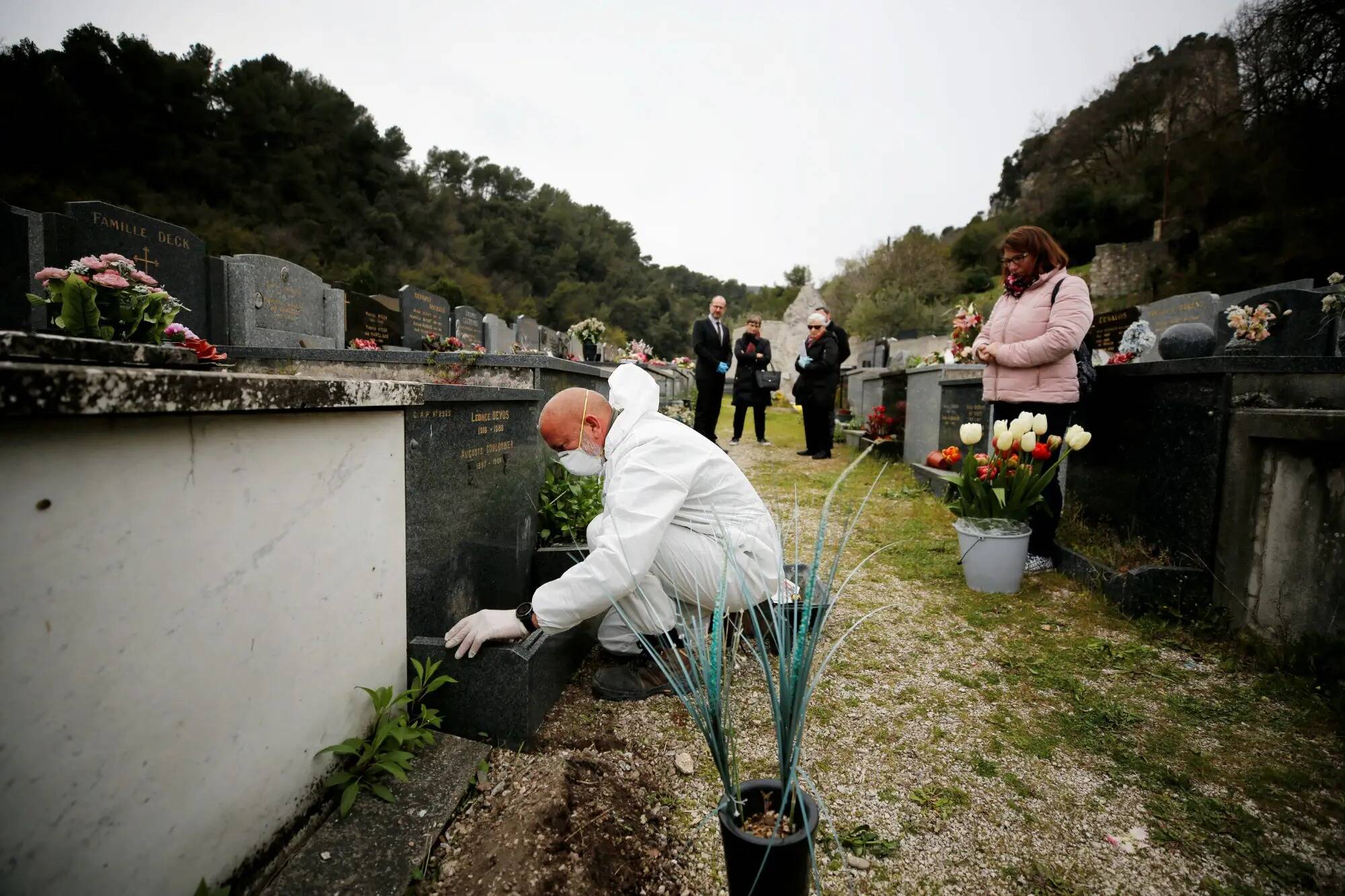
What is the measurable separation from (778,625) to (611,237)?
6043 cm

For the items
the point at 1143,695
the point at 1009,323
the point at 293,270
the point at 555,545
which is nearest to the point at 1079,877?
the point at 1143,695

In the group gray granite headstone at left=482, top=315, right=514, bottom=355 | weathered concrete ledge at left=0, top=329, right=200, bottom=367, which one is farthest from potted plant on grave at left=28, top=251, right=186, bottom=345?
gray granite headstone at left=482, top=315, right=514, bottom=355

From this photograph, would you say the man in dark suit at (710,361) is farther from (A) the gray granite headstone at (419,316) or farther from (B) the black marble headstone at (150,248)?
(B) the black marble headstone at (150,248)

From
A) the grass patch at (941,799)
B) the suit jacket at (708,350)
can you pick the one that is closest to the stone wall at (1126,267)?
the suit jacket at (708,350)

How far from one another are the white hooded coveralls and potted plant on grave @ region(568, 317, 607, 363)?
23.9 feet

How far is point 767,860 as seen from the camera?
1.09 m

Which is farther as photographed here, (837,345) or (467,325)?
(467,325)

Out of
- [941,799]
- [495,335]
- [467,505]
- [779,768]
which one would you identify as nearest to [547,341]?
[495,335]

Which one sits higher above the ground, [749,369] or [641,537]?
[749,369]

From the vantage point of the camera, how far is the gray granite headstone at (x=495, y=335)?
10883 millimetres

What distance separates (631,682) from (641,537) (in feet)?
2.88

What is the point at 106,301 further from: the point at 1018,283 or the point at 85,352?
the point at 1018,283

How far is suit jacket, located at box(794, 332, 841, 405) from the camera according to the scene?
8.32m

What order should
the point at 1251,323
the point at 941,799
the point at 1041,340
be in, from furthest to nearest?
1. the point at 1251,323
2. the point at 1041,340
3. the point at 941,799
